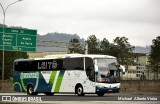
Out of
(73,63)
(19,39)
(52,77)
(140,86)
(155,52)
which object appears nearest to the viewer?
(73,63)

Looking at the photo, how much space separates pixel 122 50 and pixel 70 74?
7017 centimetres

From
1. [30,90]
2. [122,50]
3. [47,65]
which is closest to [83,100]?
[47,65]

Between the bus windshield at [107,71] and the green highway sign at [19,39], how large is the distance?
13.3 m

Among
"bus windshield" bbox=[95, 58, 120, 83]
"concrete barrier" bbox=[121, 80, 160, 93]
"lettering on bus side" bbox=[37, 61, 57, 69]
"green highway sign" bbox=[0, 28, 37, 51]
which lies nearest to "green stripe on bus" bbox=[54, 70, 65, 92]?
"lettering on bus side" bbox=[37, 61, 57, 69]

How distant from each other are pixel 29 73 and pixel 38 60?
5.94 feet

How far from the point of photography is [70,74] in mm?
39156

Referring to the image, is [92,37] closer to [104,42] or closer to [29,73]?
[104,42]

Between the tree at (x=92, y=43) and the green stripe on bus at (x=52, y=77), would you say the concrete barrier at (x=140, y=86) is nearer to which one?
the green stripe on bus at (x=52, y=77)

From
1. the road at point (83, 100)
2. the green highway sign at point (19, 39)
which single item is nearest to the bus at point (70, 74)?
the green highway sign at point (19, 39)

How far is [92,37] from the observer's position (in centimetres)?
11375

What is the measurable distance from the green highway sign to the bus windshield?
525 inches

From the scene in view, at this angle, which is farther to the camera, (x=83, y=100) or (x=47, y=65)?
(x=47, y=65)

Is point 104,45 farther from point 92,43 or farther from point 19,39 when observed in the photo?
point 19,39

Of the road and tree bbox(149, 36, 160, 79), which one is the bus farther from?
tree bbox(149, 36, 160, 79)
